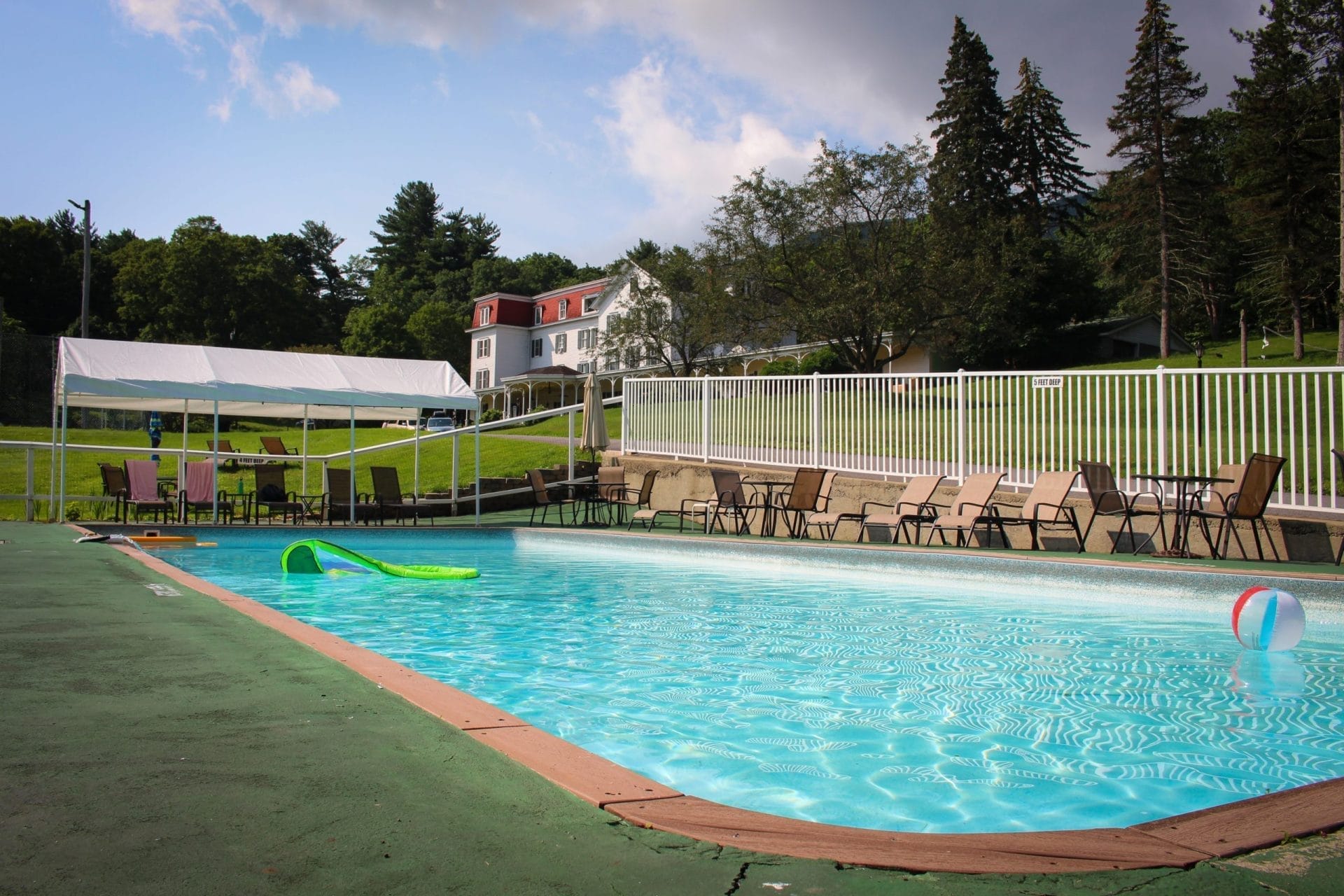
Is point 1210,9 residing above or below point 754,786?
above

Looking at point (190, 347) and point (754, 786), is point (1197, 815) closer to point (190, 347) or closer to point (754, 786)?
point (754, 786)

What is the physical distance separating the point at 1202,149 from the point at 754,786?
56796 mm

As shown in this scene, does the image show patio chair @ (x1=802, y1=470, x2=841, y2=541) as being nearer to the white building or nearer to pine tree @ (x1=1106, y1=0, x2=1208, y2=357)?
the white building

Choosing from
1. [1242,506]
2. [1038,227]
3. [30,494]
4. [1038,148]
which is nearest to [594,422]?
[30,494]

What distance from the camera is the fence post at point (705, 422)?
17.2 metres

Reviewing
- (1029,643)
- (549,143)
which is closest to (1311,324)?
(549,143)

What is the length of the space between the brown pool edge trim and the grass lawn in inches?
632

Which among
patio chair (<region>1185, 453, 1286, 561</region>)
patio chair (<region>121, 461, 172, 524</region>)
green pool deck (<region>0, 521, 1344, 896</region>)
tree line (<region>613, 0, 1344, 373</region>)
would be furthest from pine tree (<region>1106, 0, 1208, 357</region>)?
green pool deck (<region>0, 521, 1344, 896</region>)

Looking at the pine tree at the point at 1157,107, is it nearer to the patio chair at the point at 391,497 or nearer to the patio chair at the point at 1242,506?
the patio chair at the point at 1242,506

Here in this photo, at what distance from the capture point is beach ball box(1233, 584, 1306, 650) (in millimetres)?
6133

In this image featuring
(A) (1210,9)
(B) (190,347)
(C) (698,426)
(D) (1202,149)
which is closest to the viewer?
(B) (190,347)

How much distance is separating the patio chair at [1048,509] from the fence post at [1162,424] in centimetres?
94

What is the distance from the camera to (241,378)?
49.0ft

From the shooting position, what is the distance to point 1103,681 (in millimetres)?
5781
